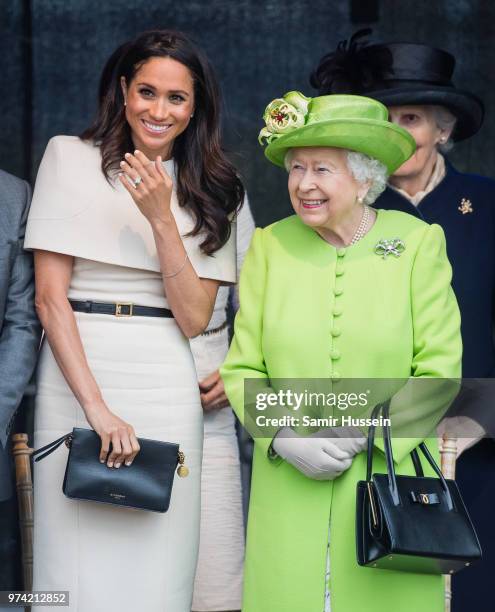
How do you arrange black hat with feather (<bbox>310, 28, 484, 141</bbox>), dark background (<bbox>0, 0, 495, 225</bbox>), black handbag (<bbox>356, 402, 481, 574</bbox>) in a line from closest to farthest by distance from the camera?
black handbag (<bbox>356, 402, 481, 574</bbox>)
black hat with feather (<bbox>310, 28, 484, 141</bbox>)
dark background (<bbox>0, 0, 495, 225</bbox>)

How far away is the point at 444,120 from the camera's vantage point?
486 centimetres

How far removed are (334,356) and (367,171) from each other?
1.92 ft

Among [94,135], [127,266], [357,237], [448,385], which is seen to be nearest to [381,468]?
[448,385]

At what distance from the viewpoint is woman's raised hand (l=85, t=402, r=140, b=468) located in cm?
396

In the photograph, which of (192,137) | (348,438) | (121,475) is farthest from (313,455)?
(192,137)

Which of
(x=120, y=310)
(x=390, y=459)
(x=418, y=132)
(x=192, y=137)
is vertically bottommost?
(x=390, y=459)

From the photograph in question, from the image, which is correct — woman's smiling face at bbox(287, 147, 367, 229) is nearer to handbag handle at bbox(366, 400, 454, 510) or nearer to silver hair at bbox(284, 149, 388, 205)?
silver hair at bbox(284, 149, 388, 205)

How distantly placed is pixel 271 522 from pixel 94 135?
1.36m

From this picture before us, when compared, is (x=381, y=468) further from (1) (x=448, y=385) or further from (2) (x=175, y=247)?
(2) (x=175, y=247)

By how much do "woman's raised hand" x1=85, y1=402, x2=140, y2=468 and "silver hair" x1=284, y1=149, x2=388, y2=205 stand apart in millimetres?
947

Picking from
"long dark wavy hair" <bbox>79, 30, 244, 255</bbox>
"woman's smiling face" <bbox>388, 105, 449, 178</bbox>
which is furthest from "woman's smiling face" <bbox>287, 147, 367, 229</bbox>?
"woman's smiling face" <bbox>388, 105, 449, 178</bbox>

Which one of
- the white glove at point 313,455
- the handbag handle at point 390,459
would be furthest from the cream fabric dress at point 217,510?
the handbag handle at point 390,459

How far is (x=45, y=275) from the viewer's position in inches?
161

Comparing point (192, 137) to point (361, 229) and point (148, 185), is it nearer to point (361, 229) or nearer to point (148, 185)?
point (148, 185)
